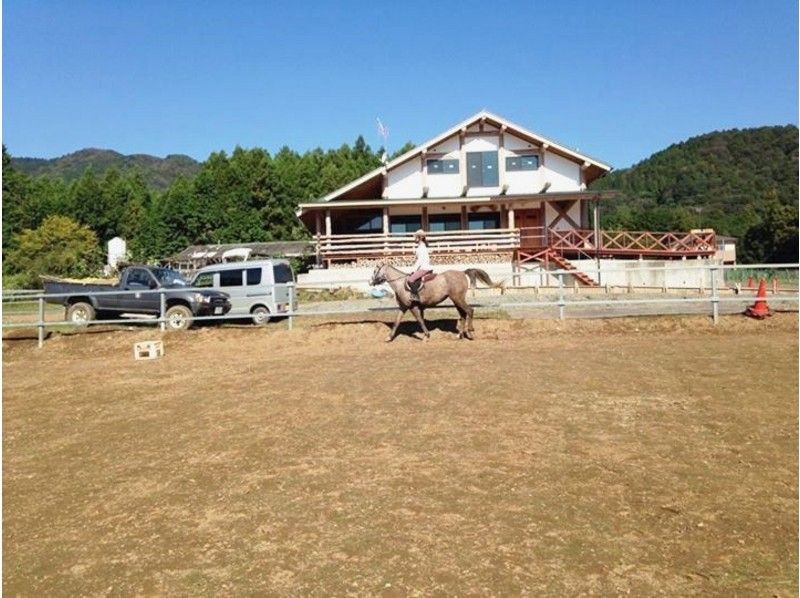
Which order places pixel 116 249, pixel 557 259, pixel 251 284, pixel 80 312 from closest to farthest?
pixel 80 312 → pixel 251 284 → pixel 557 259 → pixel 116 249

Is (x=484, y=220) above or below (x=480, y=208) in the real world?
below

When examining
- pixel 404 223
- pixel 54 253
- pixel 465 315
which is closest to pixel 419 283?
pixel 465 315

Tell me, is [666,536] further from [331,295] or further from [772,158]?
[772,158]

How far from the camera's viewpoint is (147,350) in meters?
13.3

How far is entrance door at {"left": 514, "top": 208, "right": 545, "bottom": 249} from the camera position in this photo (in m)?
32.2

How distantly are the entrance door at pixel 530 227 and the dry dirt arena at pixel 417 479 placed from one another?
2158 centimetres

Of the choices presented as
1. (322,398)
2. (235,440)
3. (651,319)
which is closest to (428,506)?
(235,440)

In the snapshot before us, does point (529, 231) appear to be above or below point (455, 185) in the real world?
below

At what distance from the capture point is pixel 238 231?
61.1m

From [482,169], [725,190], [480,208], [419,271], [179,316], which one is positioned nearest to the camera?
[419,271]

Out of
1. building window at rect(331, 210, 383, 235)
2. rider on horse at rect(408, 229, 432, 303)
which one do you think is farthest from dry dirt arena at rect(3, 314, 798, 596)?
building window at rect(331, 210, 383, 235)

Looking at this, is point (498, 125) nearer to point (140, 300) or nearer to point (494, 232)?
point (494, 232)

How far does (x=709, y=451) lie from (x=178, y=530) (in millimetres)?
4712

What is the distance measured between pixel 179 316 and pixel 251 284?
2.10m
